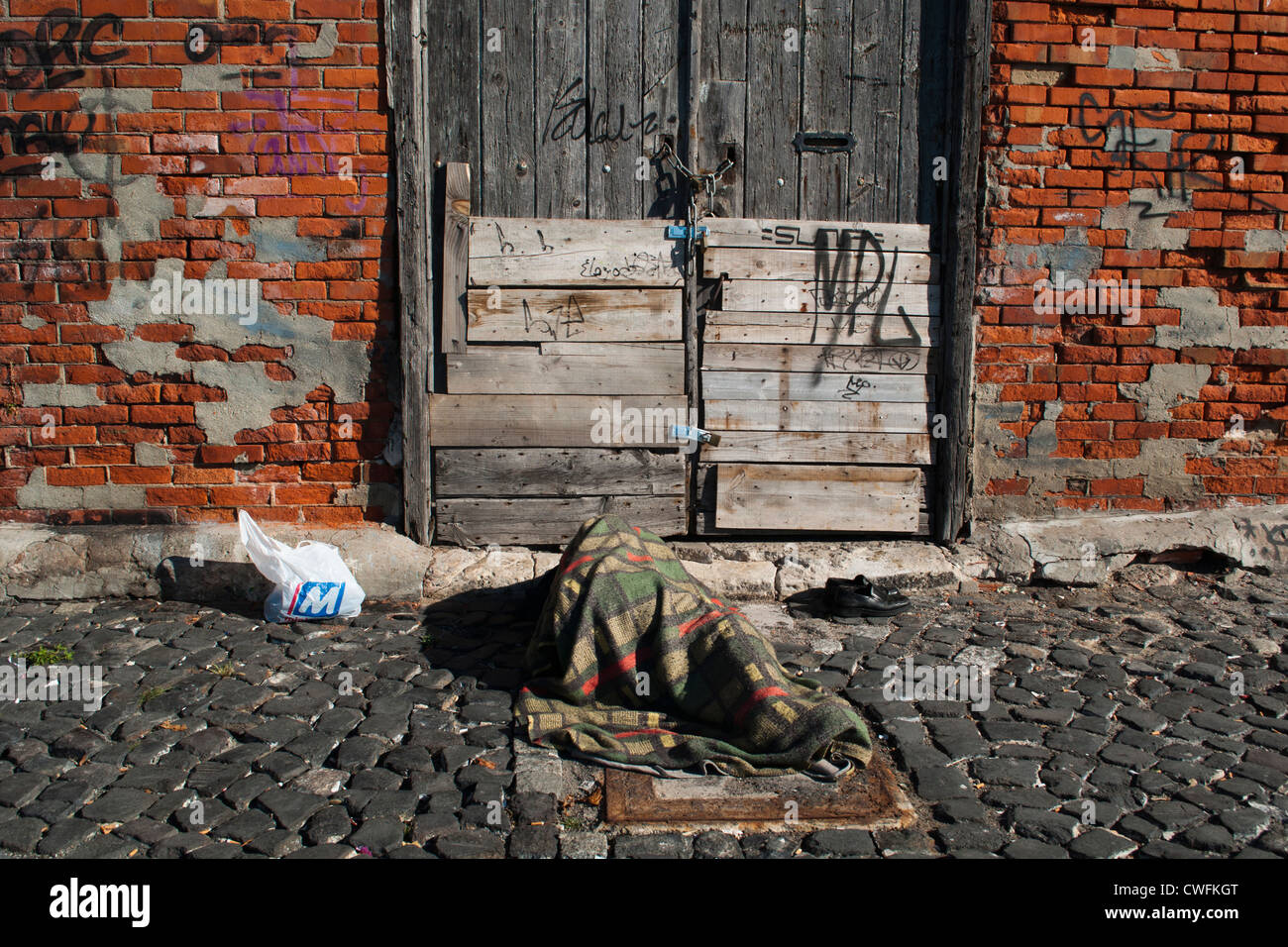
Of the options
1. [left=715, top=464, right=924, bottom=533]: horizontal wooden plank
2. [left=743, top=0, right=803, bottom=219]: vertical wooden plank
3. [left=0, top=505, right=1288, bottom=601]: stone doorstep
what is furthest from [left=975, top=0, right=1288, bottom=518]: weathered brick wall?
[left=743, top=0, right=803, bottom=219]: vertical wooden plank

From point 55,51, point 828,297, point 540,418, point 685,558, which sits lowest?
point 685,558

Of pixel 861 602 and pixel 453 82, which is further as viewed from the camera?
pixel 453 82

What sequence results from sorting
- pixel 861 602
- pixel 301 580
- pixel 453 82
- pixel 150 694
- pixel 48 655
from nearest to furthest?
pixel 150 694, pixel 48 655, pixel 301 580, pixel 861 602, pixel 453 82

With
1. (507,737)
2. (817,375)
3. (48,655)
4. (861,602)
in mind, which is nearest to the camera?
(507,737)

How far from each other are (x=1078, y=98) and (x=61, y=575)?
525 centimetres

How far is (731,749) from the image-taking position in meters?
2.79

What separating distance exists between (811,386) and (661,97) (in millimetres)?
1569

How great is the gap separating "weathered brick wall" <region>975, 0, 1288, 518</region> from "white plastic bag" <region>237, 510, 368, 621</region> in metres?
3.09

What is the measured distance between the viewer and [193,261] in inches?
167

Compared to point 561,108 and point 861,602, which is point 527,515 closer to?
point 861,602

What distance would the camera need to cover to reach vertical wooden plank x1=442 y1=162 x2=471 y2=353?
4336 millimetres

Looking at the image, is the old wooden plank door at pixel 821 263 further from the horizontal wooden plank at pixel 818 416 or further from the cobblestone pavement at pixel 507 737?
the cobblestone pavement at pixel 507 737

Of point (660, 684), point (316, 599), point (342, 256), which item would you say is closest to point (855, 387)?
point (660, 684)

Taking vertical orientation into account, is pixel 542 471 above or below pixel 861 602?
above
